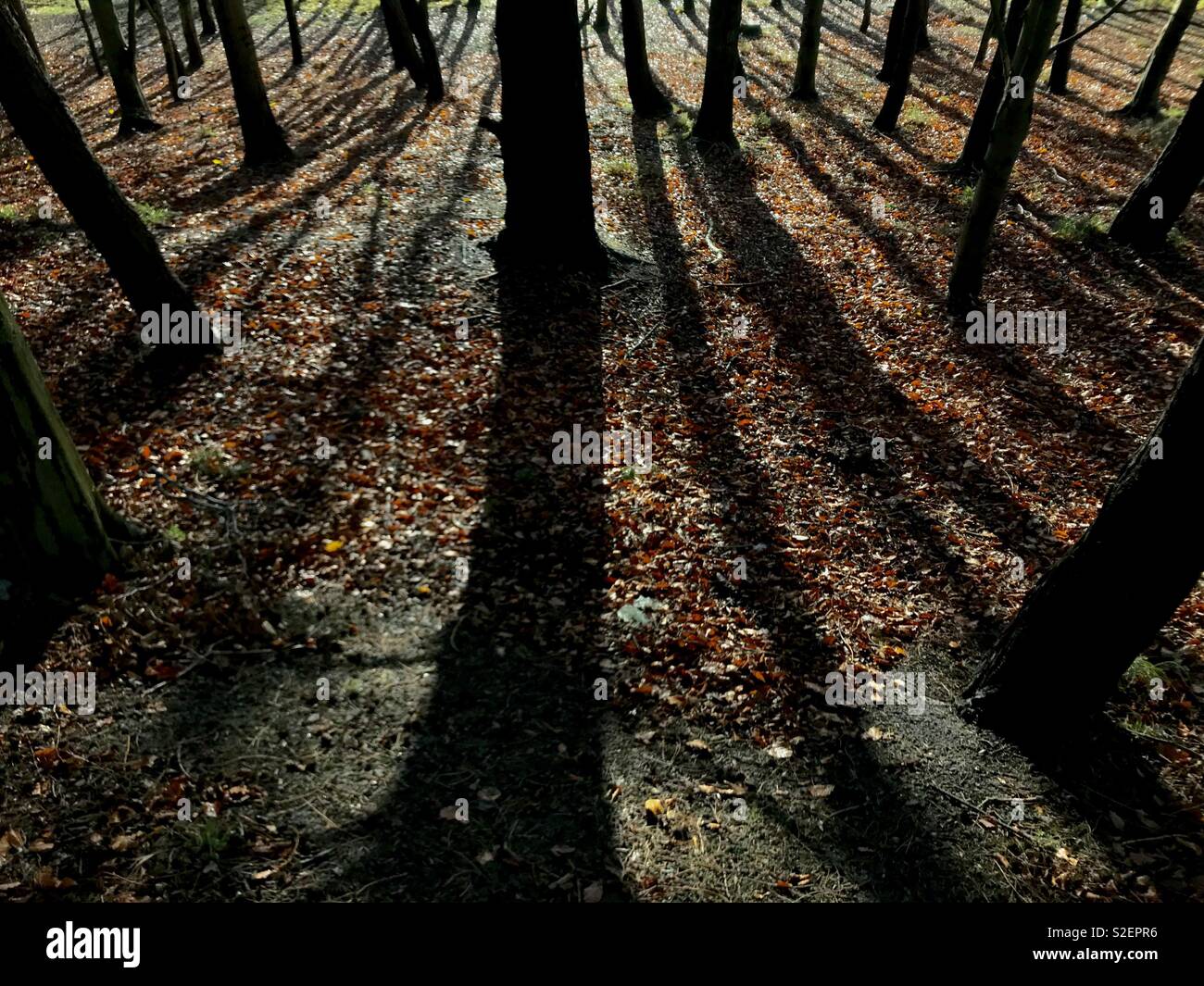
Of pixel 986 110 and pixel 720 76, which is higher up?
pixel 720 76

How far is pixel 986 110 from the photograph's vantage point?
13.7 metres

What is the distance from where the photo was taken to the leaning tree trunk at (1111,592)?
348 centimetres

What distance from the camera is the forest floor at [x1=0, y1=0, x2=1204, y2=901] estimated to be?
13.4 ft

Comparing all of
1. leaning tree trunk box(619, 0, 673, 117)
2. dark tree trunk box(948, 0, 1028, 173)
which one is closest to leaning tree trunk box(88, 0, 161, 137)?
leaning tree trunk box(619, 0, 673, 117)

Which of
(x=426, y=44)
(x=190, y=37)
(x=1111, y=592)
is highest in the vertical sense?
(x=190, y=37)

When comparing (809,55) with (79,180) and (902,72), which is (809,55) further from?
(79,180)

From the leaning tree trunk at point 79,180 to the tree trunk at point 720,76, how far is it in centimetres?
1217

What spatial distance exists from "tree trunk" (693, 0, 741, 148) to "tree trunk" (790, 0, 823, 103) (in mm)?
3654

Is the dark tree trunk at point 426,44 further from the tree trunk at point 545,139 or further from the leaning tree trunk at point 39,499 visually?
the leaning tree trunk at point 39,499

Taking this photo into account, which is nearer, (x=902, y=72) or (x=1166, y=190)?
(x=1166, y=190)

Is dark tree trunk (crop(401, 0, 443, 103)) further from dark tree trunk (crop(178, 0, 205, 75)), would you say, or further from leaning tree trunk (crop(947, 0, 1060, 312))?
leaning tree trunk (crop(947, 0, 1060, 312))

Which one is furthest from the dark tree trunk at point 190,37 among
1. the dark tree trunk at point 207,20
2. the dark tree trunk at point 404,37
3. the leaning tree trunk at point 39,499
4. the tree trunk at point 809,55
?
the leaning tree trunk at point 39,499

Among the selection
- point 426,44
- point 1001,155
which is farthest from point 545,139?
point 426,44

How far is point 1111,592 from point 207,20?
112 ft
